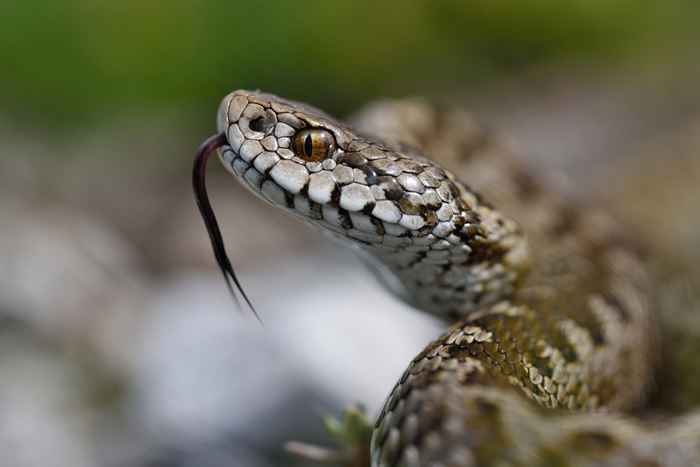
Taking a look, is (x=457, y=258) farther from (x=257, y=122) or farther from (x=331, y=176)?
(x=257, y=122)

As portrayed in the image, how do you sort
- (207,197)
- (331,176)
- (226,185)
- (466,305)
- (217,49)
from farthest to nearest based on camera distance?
(217,49) < (226,185) < (466,305) < (207,197) < (331,176)

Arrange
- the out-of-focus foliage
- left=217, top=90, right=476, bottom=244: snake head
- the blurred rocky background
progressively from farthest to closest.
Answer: the out-of-focus foliage < the blurred rocky background < left=217, top=90, right=476, bottom=244: snake head

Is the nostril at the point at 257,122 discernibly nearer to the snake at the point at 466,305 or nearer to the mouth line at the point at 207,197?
the snake at the point at 466,305

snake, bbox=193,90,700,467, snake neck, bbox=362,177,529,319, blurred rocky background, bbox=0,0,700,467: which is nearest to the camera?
snake, bbox=193,90,700,467

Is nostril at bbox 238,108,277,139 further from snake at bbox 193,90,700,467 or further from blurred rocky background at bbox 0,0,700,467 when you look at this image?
blurred rocky background at bbox 0,0,700,467

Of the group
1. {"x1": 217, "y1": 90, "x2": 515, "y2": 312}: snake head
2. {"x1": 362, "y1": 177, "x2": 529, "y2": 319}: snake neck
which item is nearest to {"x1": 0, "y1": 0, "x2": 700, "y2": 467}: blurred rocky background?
{"x1": 362, "y1": 177, "x2": 529, "y2": 319}: snake neck

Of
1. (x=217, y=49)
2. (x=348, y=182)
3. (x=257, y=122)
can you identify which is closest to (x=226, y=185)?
(x=217, y=49)

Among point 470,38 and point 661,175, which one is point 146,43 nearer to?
point 470,38

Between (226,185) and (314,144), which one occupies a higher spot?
(314,144)
